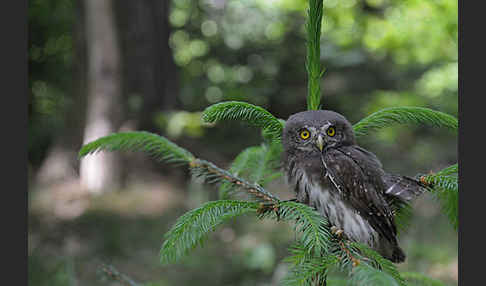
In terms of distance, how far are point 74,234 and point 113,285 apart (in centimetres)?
96

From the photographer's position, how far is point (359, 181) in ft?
4.43

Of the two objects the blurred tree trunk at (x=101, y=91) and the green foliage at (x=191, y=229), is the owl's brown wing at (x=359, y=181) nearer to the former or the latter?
the green foliage at (x=191, y=229)

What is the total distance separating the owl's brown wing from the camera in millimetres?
1341

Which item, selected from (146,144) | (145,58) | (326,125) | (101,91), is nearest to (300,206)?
(326,125)

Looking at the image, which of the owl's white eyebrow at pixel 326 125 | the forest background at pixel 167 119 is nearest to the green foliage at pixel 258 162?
the owl's white eyebrow at pixel 326 125

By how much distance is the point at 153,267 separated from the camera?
12.6ft

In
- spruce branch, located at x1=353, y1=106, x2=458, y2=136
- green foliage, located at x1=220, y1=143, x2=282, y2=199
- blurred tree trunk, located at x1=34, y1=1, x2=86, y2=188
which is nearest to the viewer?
spruce branch, located at x1=353, y1=106, x2=458, y2=136

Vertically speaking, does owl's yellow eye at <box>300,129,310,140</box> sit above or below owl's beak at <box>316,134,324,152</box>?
above

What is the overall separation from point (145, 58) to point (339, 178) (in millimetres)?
4130

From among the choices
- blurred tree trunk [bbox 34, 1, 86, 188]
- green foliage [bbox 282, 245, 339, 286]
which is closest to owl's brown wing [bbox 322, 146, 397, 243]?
green foliage [bbox 282, 245, 339, 286]

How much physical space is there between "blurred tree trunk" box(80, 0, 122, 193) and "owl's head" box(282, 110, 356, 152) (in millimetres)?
3573

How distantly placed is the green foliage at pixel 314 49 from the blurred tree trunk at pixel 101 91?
365 cm

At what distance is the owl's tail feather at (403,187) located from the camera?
1218 mm

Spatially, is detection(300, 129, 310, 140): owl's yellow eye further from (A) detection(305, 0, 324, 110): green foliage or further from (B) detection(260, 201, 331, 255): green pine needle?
(B) detection(260, 201, 331, 255): green pine needle
